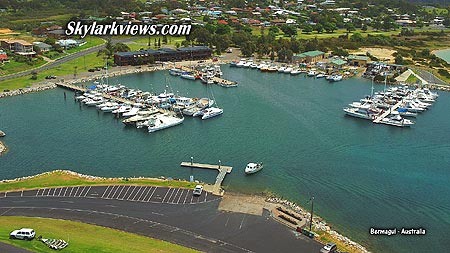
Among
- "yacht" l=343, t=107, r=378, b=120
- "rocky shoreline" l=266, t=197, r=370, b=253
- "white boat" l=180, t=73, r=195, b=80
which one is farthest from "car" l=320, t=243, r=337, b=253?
"white boat" l=180, t=73, r=195, b=80

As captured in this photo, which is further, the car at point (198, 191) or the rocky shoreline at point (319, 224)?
the car at point (198, 191)

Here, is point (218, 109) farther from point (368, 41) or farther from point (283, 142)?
point (368, 41)

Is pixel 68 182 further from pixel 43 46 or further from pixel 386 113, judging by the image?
pixel 43 46

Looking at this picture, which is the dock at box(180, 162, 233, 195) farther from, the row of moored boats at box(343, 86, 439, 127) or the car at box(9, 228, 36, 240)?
the row of moored boats at box(343, 86, 439, 127)

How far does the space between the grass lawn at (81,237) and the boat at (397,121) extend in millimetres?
23782

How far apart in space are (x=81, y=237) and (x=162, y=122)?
17455 millimetres

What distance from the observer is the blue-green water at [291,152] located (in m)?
24.6

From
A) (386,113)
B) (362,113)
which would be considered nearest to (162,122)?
(362,113)

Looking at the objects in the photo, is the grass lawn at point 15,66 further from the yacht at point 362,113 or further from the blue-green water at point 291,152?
the yacht at point 362,113

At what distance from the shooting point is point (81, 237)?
2000 cm

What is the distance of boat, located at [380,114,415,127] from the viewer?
37656 millimetres

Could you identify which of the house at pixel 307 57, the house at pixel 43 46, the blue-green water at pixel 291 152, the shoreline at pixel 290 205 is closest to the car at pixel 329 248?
the shoreline at pixel 290 205

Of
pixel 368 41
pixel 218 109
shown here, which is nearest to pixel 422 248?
pixel 218 109

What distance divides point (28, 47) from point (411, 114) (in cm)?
4303
